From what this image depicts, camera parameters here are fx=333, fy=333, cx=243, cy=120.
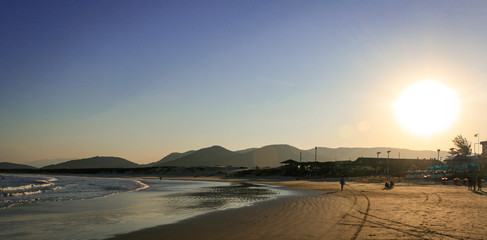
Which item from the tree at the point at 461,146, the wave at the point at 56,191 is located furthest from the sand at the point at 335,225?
the tree at the point at 461,146

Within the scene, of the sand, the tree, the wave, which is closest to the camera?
the sand

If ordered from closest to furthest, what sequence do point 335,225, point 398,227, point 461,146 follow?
point 398,227 → point 335,225 → point 461,146

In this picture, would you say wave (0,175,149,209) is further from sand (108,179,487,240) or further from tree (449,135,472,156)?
tree (449,135,472,156)

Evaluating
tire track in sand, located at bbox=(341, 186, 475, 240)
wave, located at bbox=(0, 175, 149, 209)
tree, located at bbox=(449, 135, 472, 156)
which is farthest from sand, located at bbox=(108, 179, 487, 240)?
tree, located at bbox=(449, 135, 472, 156)

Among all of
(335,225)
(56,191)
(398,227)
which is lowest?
(56,191)

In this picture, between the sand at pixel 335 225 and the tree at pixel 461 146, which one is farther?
the tree at pixel 461 146

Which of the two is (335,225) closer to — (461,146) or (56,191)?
(56,191)

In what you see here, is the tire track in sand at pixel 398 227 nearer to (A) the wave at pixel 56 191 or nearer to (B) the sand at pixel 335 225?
(B) the sand at pixel 335 225

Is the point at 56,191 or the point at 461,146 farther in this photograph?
the point at 461,146

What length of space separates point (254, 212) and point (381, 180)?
36914mm

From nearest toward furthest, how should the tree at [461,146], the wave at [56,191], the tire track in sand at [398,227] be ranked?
1. the tire track in sand at [398,227]
2. the wave at [56,191]
3. the tree at [461,146]

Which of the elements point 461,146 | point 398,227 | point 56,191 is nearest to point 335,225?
point 398,227

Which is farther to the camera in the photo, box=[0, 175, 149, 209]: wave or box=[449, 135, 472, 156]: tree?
box=[449, 135, 472, 156]: tree

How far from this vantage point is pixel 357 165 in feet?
256
